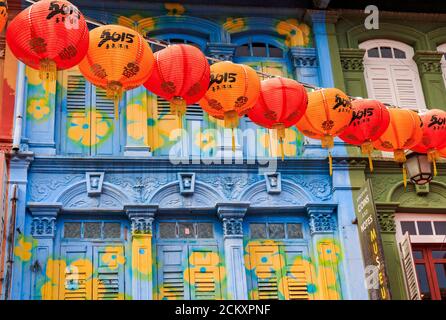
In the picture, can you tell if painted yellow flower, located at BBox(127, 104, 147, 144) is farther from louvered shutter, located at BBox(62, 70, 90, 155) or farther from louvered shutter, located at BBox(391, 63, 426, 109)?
louvered shutter, located at BBox(391, 63, 426, 109)

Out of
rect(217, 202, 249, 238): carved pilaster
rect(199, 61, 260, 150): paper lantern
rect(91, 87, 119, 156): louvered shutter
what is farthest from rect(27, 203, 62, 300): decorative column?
rect(199, 61, 260, 150): paper lantern

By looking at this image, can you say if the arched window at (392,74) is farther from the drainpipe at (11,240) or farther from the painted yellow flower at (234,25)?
the drainpipe at (11,240)

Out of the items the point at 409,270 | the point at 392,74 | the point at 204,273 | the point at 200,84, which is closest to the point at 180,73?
the point at 200,84

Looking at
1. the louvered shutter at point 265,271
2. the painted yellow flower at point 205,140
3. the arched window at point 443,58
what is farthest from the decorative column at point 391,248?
the arched window at point 443,58

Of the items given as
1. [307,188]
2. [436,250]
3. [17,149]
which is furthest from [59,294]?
[436,250]

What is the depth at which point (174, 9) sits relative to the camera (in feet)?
42.8

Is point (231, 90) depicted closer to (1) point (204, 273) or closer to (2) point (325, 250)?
(1) point (204, 273)

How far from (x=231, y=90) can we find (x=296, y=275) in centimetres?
385

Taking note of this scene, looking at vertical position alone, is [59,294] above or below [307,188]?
below

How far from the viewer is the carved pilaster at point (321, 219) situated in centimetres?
1154

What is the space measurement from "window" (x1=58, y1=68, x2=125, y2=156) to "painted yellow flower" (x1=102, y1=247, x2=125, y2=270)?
155cm

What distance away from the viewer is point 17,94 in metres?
11.6

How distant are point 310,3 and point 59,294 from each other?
6641mm
